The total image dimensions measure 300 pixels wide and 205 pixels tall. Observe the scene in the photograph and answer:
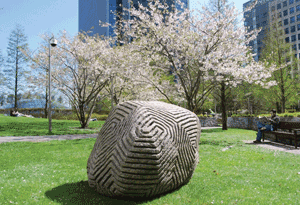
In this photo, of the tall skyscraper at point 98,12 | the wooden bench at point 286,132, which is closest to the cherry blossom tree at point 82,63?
the wooden bench at point 286,132

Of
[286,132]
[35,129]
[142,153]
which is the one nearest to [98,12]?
[35,129]

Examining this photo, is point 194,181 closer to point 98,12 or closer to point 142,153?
point 142,153

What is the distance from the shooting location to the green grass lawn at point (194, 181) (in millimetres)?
3539

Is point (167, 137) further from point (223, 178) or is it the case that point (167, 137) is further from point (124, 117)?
point (223, 178)

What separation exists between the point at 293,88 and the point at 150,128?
24.9 metres

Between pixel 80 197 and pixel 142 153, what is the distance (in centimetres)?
136

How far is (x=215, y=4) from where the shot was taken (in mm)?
18500

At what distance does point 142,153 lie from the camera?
3.28 m

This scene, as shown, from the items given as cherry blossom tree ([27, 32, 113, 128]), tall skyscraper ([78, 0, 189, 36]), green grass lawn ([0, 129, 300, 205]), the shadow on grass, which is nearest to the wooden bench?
green grass lawn ([0, 129, 300, 205])

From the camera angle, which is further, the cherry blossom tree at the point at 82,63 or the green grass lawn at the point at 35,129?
the cherry blossom tree at the point at 82,63

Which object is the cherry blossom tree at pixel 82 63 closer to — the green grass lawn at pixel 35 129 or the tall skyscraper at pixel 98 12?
the green grass lawn at pixel 35 129

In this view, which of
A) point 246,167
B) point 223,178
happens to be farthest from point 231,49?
point 223,178

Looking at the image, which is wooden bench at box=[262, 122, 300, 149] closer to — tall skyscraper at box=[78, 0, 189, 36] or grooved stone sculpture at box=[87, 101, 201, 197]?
grooved stone sculpture at box=[87, 101, 201, 197]

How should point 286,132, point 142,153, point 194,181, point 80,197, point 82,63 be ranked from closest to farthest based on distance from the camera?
point 142,153 → point 80,197 → point 194,181 → point 286,132 → point 82,63
